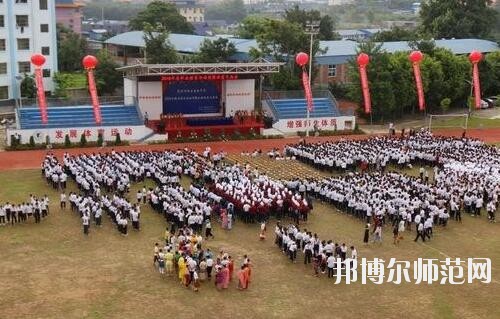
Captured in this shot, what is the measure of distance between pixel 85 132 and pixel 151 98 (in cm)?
437

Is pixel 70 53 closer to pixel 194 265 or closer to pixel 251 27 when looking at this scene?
pixel 251 27

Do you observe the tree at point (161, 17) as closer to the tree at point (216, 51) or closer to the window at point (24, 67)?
the tree at point (216, 51)

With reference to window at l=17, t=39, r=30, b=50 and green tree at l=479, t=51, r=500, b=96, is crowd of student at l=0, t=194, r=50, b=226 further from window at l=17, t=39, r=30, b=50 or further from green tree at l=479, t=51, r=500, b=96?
green tree at l=479, t=51, r=500, b=96

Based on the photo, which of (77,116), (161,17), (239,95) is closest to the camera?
(77,116)

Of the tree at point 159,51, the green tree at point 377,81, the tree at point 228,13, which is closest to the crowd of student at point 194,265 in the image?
the green tree at point 377,81

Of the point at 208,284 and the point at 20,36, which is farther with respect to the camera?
the point at 20,36

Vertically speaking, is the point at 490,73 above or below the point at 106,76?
above

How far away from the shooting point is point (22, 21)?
46.8 meters

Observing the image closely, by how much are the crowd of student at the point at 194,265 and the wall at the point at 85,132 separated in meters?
18.5

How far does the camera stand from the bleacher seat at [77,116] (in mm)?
34906

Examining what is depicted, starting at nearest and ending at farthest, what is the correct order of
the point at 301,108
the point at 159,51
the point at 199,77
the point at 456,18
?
the point at 199,77
the point at 301,108
the point at 159,51
the point at 456,18

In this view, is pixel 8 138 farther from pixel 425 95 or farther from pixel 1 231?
pixel 425 95

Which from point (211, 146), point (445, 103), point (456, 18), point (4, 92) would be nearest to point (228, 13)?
point (456, 18)

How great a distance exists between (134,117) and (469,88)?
24322 millimetres
